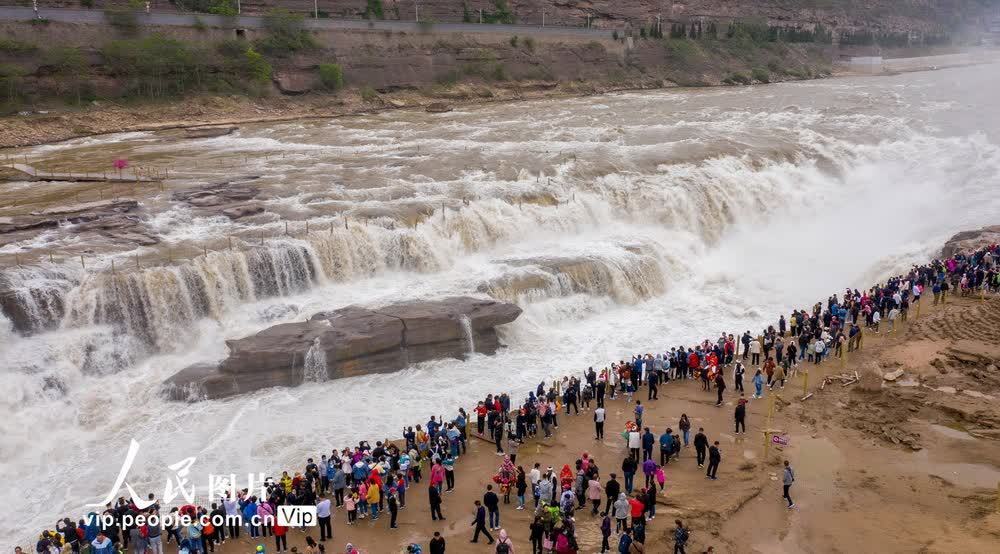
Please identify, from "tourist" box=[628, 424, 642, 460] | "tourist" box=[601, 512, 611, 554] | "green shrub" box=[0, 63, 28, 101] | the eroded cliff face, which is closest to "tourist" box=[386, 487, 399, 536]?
"tourist" box=[601, 512, 611, 554]

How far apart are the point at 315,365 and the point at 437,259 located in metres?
7.77

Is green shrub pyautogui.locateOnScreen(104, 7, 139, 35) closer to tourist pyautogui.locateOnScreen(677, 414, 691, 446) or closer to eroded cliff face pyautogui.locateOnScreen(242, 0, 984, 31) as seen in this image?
eroded cliff face pyautogui.locateOnScreen(242, 0, 984, 31)

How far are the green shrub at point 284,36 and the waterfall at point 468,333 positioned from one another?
4676 cm

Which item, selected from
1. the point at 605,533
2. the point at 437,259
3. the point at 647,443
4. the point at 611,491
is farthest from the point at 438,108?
the point at 605,533

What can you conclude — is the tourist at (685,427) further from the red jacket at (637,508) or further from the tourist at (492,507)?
the tourist at (492,507)

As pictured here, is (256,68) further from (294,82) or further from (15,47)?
(15,47)

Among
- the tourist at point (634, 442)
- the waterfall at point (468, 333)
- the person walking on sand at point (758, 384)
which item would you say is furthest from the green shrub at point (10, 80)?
the tourist at point (634, 442)

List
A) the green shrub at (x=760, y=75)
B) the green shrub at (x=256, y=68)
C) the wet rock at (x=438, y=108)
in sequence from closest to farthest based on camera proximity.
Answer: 1. the green shrub at (x=256, y=68)
2. the wet rock at (x=438, y=108)
3. the green shrub at (x=760, y=75)

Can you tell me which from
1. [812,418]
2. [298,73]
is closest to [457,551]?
[812,418]

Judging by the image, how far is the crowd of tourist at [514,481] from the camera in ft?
48.5

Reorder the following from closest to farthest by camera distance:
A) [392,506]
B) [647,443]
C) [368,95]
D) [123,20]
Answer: [392,506], [647,443], [123,20], [368,95]

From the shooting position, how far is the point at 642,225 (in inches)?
1406

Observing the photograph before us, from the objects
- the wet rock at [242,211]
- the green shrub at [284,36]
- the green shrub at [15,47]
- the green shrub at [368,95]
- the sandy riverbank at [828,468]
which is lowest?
the sandy riverbank at [828,468]

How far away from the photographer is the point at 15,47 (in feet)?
172
